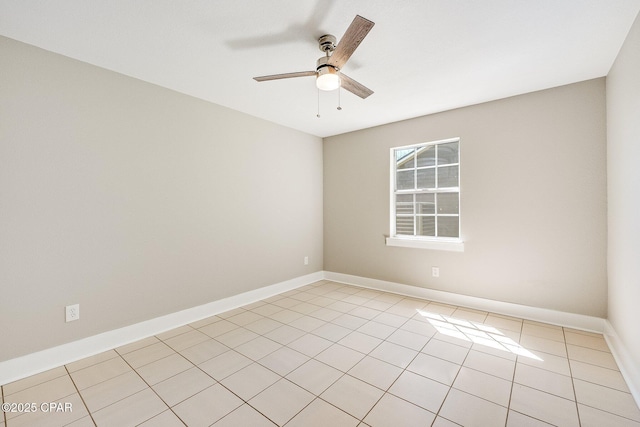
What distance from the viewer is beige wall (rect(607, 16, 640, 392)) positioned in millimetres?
1854

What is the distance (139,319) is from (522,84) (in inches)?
175

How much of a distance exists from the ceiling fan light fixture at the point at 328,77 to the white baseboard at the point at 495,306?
2.94 m

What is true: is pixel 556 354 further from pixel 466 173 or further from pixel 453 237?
pixel 466 173

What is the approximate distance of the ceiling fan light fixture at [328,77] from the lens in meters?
1.97

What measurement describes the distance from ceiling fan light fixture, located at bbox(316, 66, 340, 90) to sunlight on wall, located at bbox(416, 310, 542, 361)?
252 cm

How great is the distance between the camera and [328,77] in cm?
197

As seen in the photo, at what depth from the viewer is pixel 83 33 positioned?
196cm

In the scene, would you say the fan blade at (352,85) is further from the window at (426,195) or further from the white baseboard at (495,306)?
the white baseboard at (495,306)

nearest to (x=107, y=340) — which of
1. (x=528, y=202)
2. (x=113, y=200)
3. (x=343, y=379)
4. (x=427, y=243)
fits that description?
(x=113, y=200)

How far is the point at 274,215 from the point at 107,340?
225cm

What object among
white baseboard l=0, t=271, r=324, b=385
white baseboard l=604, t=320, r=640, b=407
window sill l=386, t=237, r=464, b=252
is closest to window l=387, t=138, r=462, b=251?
window sill l=386, t=237, r=464, b=252

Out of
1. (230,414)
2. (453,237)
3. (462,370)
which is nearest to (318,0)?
(230,414)

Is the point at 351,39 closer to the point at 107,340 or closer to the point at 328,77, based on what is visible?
the point at 328,77

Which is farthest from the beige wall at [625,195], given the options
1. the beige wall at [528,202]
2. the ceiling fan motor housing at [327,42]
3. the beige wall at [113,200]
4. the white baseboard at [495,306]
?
the beige wall at [113,200]
